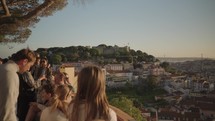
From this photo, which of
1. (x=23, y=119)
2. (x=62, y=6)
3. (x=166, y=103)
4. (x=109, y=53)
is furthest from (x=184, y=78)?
(x=23, y=119)

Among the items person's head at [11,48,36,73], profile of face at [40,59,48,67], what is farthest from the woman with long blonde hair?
profile of face at [40,59,48,67]

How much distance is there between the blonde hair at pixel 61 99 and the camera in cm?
283

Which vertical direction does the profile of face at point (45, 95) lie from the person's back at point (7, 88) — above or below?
below

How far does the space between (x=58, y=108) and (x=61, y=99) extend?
0.19m

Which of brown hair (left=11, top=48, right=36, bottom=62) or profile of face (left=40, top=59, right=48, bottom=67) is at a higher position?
brown hair (left=11, top=48, right=36, bottom=62)

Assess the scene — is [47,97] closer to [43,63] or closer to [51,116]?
[51,116]

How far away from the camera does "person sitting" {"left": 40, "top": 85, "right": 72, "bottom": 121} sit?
2717 millimetres

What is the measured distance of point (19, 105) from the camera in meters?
3.93

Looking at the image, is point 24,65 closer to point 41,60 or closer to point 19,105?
point 19,105

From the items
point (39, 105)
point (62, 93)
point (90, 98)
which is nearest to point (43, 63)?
point (39, 105)

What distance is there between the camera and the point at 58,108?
284 centimetres

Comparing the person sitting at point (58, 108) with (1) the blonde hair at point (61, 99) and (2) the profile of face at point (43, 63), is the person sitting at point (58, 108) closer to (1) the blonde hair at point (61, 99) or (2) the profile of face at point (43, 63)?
(1) the blonde hair at point (61, 99)

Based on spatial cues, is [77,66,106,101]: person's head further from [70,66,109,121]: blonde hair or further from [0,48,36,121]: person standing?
[0,48,36,121]: person standing

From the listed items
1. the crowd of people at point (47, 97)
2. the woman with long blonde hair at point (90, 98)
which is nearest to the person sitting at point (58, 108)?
the crowd of people at point (47, 97)
